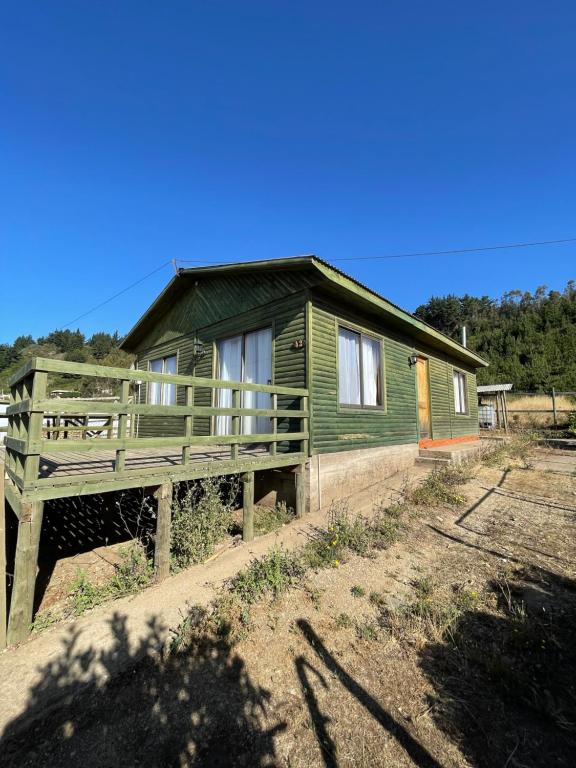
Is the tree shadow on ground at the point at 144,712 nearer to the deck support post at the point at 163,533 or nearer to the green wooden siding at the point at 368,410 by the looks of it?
the deck support post at the point at 163,533

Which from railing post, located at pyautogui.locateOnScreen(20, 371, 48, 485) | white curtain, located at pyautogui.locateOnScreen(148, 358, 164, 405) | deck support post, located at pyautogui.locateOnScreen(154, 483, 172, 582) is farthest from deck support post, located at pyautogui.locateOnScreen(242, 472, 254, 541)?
white curtain, located at pyautogui.locateOnScreen(148, 358, 164, 405)

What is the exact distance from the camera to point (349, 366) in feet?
24.5

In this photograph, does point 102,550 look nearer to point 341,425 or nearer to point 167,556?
point 167,556

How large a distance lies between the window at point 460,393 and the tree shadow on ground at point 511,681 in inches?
416

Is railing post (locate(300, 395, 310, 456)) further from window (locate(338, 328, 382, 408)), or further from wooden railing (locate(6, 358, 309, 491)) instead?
window (locate(338, 328, 382, 408))

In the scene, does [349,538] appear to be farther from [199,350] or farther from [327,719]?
[199,350]

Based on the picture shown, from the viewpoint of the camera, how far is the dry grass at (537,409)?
19156 millimetres

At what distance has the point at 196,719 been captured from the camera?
228 centimetres

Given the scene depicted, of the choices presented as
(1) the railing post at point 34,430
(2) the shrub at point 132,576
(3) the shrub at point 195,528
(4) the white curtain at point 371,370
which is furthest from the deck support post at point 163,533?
(4) the white curtain at point 371,370

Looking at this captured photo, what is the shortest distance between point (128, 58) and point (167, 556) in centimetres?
1564

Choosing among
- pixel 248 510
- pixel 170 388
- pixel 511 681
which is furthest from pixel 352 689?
pixel 170 388

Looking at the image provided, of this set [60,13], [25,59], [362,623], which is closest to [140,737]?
[362,623]

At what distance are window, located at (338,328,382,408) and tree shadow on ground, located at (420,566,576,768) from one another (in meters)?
4.42

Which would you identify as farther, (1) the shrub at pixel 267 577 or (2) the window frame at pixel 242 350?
(2) the window frame at pixel 242 350
